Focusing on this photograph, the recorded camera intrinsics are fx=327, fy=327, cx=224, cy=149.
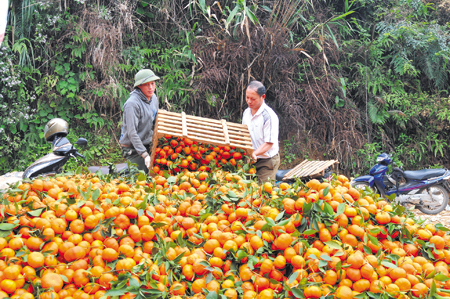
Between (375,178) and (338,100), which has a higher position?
(338,100)

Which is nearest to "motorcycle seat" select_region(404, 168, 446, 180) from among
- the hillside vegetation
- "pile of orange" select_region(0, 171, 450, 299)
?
the hillside vegetation

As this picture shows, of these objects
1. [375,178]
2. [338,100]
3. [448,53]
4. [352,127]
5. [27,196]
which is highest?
[448,53]

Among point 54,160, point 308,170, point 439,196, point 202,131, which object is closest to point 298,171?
point 308,170

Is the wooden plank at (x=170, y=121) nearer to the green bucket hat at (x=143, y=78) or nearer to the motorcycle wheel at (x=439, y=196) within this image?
the green bucket hat at (x=143, y=78)

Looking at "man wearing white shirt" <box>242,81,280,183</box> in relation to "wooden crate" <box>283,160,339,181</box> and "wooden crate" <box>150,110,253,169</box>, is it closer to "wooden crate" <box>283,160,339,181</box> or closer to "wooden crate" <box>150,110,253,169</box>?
"wooden crate" <box>150,110,253,169</box>

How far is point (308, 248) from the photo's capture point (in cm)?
160

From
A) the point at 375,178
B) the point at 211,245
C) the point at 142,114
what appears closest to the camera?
the point at 211,245

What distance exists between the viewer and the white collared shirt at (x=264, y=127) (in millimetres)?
3570

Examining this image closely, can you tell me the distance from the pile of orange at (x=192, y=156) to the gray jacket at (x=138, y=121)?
0.62 meters

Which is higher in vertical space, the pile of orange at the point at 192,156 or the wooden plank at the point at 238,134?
the wooden plank at the point at 238,134

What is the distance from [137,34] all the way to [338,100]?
427cm

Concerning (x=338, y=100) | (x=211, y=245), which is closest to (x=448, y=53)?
(x=338, y=100)

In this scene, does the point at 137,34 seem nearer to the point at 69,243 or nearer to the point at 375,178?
the point at 375,178

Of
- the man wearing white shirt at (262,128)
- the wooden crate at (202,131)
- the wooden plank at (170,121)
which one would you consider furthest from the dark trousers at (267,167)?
the wooden plank at (170,121)
